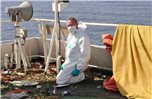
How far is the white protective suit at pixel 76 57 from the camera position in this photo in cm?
589

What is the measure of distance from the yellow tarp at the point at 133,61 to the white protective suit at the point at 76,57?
496 millimetres

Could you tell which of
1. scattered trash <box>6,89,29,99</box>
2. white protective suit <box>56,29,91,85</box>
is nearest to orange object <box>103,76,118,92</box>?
white protective suit <box>56,29,91,85</box>

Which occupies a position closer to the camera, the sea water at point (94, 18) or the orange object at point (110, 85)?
the orange object at point (110, 85)

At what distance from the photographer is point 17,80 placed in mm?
6309

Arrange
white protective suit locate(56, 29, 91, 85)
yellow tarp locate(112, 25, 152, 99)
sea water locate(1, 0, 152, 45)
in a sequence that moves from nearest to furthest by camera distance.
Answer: yellow tarp locate(112, 25, 152, 99) < white protective suit locate(56, 29, 91, 85) < sea water locate(1, 0, 152, 45)

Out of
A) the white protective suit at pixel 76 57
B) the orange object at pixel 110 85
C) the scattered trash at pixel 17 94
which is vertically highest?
the white protective suit at pixel 76 57

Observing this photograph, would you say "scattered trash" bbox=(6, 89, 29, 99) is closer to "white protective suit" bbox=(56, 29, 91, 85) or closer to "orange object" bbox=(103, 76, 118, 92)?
"white protective suit" bbox=(56, 29, 91, 85)

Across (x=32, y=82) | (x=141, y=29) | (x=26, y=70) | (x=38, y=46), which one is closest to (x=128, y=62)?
(x=141, y=29)

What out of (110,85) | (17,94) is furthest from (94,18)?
(17,94)

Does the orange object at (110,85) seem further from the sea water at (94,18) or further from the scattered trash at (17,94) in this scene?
the sea water at (94,18)

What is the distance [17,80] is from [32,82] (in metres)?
0.34

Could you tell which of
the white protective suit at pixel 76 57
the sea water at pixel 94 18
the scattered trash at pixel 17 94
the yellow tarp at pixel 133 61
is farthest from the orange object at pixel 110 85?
the sea water at pixel 94 18

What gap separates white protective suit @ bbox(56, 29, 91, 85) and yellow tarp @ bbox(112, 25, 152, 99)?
1.63ft

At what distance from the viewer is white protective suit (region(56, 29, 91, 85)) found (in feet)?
19.3
